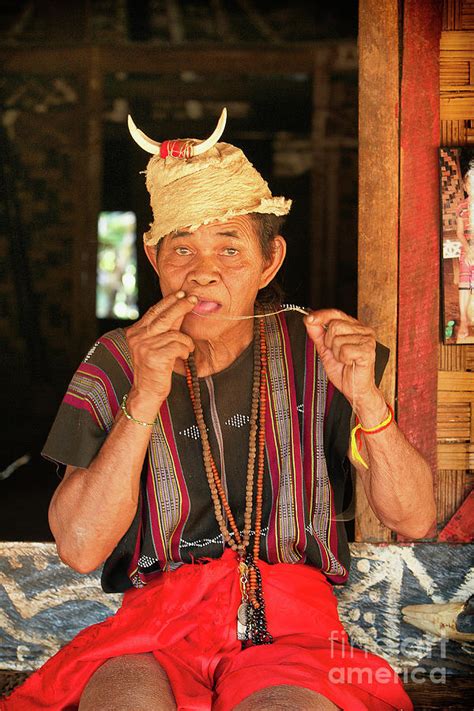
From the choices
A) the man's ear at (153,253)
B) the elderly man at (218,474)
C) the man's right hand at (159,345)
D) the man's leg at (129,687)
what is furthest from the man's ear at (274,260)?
the man's leg at (129,687)

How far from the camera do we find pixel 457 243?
9.54 feet

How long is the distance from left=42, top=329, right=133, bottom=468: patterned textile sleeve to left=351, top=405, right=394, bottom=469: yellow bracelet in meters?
0.62

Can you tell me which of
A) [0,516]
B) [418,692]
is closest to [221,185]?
[418,692]

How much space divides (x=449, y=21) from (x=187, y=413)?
1557 millimetres

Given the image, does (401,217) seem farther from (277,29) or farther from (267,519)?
(277,29)

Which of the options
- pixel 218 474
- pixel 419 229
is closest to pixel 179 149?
pixel 218 474

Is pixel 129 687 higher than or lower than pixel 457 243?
lower

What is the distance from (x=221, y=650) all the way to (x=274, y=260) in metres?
1.04

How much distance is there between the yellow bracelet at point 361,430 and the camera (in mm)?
2209

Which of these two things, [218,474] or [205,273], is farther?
[218,474]

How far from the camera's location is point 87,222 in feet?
25.2

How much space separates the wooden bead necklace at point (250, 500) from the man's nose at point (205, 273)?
0.27 metres

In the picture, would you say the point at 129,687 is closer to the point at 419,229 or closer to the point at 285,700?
the point at 285,700

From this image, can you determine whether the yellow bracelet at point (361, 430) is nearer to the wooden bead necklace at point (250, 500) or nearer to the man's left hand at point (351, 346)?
the man's left hand at point (351, 346)
